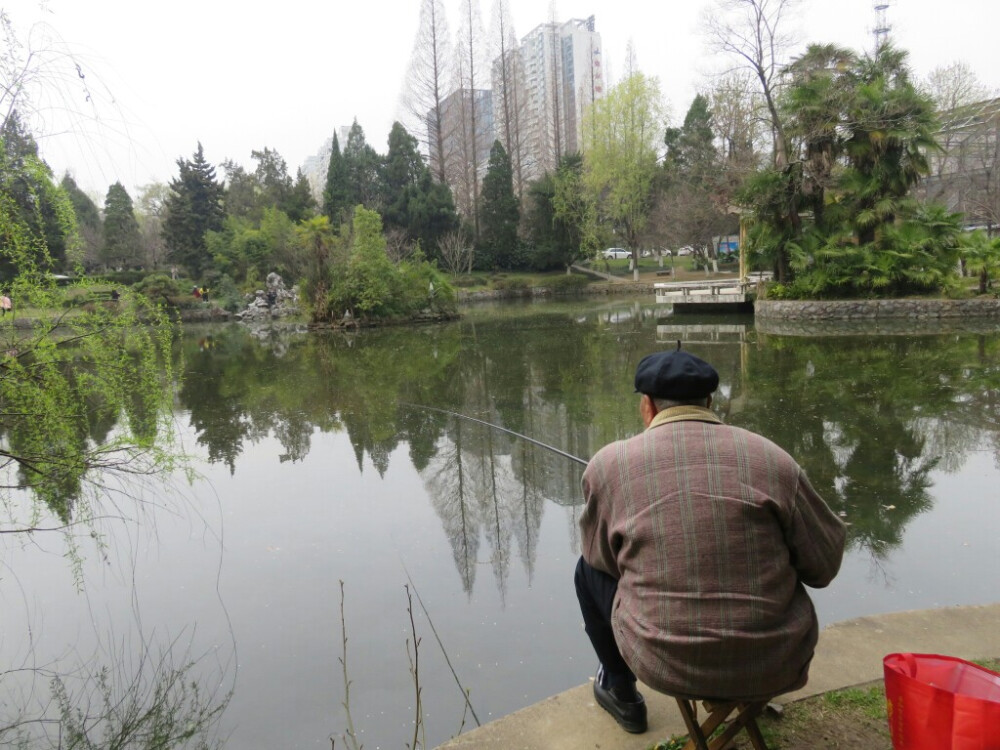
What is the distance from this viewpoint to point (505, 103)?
3909cm

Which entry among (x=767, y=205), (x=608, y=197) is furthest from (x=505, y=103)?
(x=767, y=205)

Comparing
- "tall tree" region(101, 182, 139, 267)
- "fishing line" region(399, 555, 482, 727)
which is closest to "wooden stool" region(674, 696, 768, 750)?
"fishing line" region(399, 555, 482, 727)

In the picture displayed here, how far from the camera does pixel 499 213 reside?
1425 inches

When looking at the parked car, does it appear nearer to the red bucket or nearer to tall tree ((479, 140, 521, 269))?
tall tree ((479, 140, 521, 269))

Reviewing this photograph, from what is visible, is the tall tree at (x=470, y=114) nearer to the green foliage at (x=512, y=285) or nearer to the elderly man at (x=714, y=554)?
the green foliage at (x=512, y=285)

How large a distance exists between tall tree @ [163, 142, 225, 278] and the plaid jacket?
35.2 meters

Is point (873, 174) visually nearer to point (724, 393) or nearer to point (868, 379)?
point (868, 379)

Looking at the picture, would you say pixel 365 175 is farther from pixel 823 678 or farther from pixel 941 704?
pixel 941 704

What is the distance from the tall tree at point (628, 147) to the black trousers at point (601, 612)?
32647 mm

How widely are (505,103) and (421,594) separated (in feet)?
129

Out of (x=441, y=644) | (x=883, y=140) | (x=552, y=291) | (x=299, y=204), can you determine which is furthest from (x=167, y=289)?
(x=441, y=644)

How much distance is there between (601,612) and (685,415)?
0.66m

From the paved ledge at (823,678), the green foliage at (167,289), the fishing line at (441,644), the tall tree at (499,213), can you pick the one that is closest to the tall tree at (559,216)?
the tall tree at (499,213)

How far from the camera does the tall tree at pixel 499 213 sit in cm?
3609
